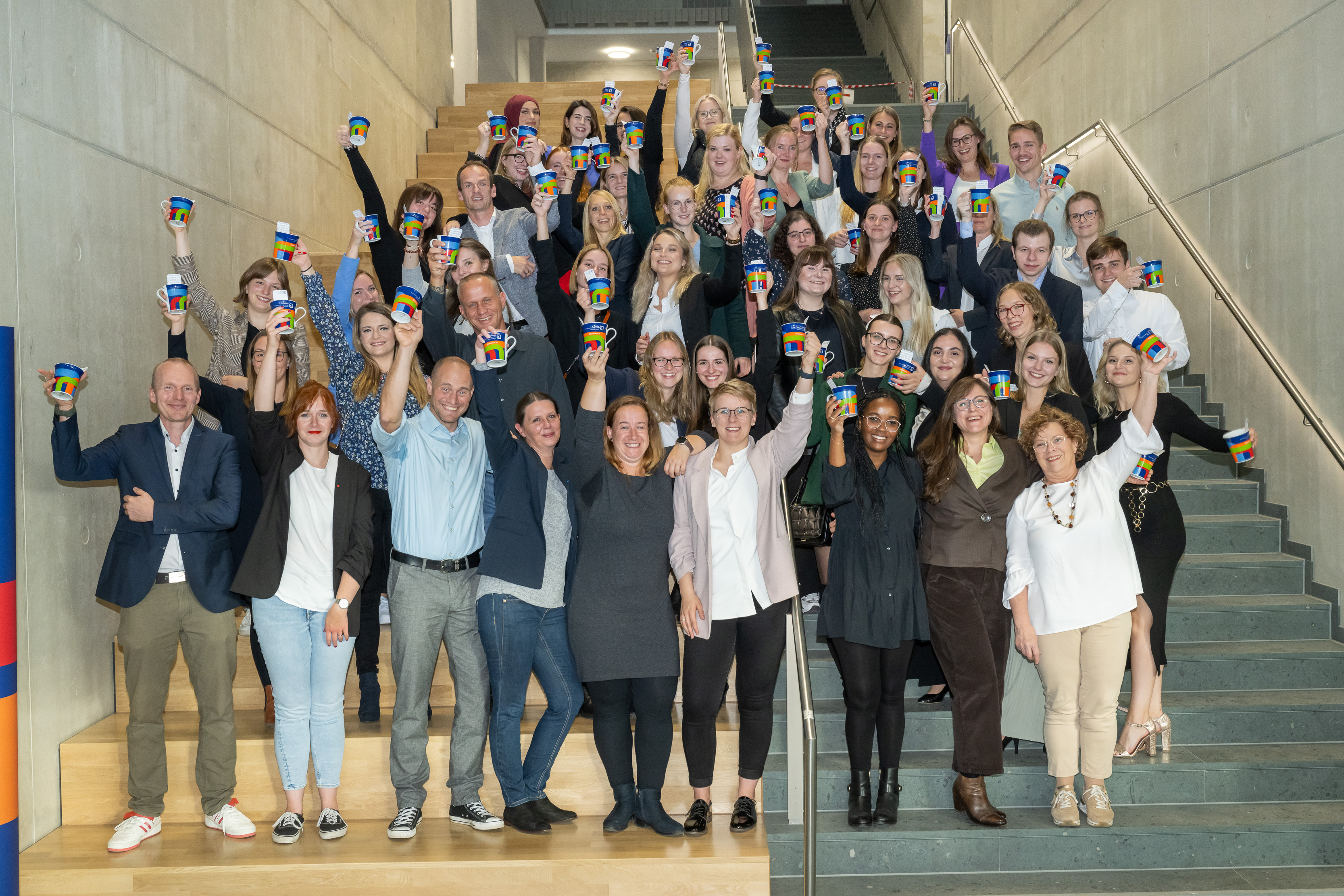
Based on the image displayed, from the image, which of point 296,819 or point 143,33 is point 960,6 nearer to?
point 143,33

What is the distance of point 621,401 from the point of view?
12.3ft

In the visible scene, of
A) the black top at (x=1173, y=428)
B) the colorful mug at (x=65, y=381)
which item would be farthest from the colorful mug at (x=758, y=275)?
the colorful mug at (x=65, y=381)

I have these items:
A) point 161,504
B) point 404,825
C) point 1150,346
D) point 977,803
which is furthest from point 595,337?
point 977,803

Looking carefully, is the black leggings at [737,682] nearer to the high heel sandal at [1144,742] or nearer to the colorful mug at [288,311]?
the high heel sandal at [1144,742]

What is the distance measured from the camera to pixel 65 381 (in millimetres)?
3459

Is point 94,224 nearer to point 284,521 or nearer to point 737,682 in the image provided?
point 284,521

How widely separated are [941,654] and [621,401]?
4.86ft

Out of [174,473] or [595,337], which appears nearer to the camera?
[595,337]

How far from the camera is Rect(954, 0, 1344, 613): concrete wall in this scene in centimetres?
469

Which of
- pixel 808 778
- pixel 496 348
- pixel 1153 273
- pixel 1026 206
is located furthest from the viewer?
pixel 1026 206

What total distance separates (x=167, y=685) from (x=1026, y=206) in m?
4.55

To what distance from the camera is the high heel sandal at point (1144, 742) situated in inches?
162

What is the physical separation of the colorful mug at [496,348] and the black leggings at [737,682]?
1138 millimetres

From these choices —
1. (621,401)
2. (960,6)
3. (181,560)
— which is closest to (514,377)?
(621,401)
